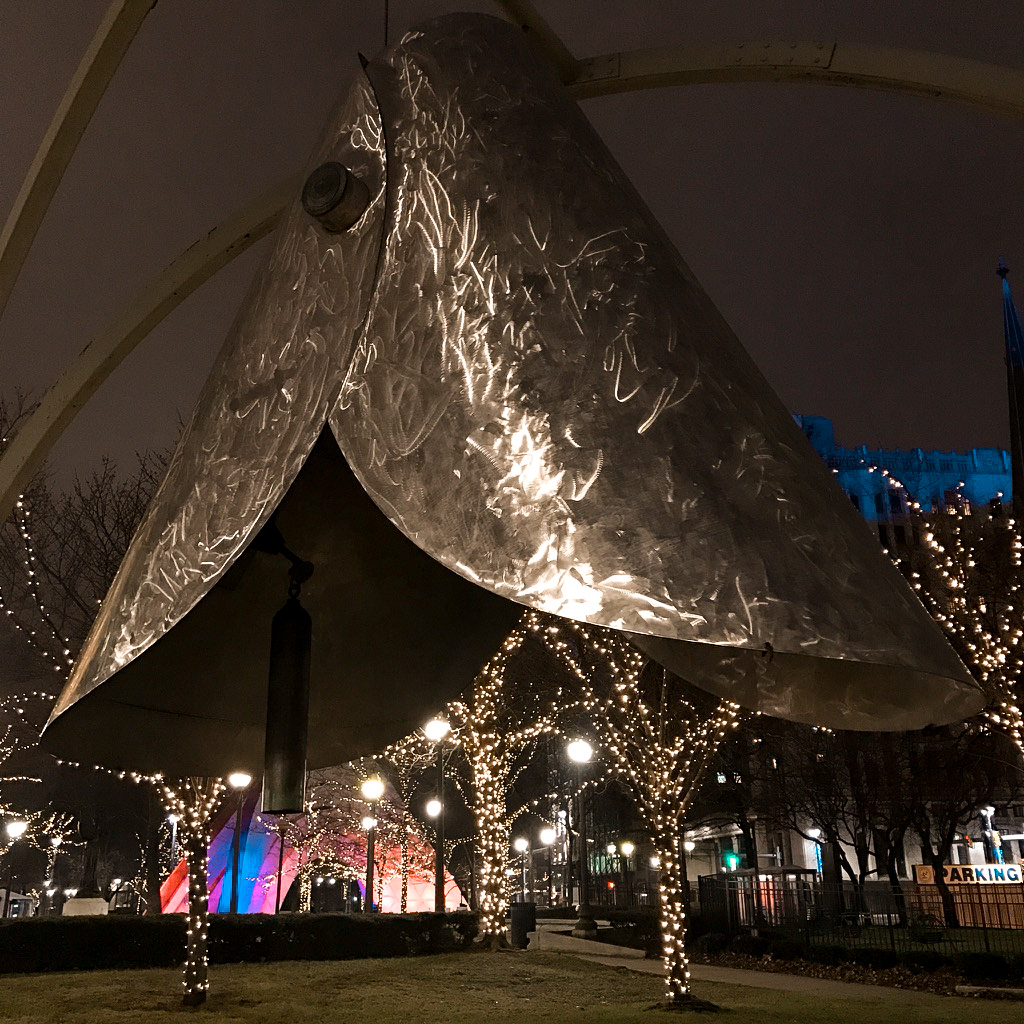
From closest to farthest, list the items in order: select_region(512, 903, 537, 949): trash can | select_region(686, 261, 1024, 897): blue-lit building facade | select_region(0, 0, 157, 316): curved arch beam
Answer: select_region(0, 0, 157, 316): curved arch beam < select_region(512, 903, 537, 949): trash can < select_region(686, 261, 1024, 897): blue-lit building facade

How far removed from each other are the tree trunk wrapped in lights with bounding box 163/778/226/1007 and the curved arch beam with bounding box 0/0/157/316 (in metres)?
10.8

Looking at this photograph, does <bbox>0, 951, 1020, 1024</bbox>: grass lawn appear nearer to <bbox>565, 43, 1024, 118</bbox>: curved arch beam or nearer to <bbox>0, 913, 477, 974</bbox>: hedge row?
<bbox>0, 913, 477, 974</bbox>: hedge row

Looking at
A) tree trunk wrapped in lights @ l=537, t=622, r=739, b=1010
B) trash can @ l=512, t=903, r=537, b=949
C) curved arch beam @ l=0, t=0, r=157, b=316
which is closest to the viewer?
curved arch beam @ l=0, t=0, r=157, b=316

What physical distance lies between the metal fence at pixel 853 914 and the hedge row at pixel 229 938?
654 centimetres

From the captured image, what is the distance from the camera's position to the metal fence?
19.1m

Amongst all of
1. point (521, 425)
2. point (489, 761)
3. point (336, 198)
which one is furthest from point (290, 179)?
point (489, 761)

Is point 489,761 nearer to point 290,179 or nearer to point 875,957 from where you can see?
point 875,957

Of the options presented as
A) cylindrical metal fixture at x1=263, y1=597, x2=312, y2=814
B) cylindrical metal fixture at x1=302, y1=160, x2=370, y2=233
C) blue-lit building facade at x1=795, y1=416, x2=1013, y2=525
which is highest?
blue-lit building facade at x1=795, y1=416, x2=1013, y2=525

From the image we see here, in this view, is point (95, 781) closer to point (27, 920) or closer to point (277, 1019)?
point (27, 920)

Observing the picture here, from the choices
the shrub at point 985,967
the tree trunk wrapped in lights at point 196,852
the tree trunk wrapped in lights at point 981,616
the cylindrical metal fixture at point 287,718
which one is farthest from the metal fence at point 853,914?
the cylindrical metal fixture at point 287,718

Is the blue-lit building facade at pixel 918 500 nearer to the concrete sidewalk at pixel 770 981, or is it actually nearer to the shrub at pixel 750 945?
the shrub at pixel 750 945

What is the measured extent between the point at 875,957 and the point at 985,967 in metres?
2.75

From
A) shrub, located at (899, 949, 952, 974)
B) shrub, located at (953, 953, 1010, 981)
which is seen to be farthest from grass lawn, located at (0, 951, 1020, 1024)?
shrub, located at (899, 949, 952, 974)

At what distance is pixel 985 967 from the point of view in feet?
48.4
